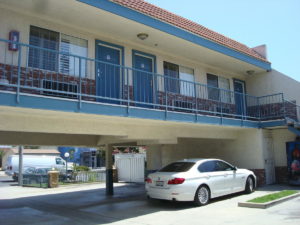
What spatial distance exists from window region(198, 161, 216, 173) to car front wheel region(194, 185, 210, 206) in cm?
55

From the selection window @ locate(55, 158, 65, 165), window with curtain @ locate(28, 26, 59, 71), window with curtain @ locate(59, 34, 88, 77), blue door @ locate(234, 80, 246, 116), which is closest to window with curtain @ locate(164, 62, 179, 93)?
window with curtain @ locate(59, 34, 88, 77)

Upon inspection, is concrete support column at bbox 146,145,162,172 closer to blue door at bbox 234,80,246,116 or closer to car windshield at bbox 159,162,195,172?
blue door at bbox 234,80,246,116

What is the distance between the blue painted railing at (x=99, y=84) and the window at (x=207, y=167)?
5.90 ft

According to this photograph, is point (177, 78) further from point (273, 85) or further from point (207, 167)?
point (273, 85)

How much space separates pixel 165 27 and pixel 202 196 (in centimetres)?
568

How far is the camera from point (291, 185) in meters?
13.8

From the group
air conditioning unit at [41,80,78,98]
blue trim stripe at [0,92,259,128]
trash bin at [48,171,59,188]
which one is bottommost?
trash bin at [48,171,59,188]

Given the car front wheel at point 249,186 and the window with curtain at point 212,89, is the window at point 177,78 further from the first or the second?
the car front wheel at point 249,186

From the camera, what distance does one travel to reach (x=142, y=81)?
1173 cm

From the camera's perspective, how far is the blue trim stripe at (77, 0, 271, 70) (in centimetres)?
900

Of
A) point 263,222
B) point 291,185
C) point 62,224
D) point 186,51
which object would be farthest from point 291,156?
point 62,224

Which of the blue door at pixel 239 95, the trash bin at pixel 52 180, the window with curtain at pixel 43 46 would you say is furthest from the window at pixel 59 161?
the window with curtain at pixel 43 46

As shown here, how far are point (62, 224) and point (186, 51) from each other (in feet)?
26.1

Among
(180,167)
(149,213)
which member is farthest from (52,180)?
(149,213)
